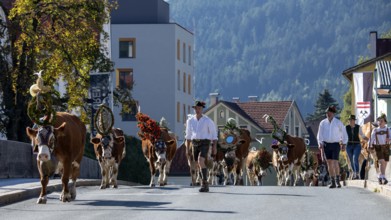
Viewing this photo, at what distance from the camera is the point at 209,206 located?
20266 mm

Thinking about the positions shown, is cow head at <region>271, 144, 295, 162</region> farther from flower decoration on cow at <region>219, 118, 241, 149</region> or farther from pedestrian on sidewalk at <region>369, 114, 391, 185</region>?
pedestrian on sidewalk at <region>369, 114, 391, 185</region>

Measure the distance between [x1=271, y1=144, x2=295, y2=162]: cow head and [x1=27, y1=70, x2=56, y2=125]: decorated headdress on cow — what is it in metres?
20.7

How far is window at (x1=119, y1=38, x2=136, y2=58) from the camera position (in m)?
104

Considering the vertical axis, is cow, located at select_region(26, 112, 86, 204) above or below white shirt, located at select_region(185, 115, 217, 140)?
below

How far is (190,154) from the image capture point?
28.1m

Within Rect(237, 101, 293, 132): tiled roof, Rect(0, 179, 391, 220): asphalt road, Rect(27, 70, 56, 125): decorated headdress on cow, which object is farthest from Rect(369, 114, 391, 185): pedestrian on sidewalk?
Rect(237, 101, 293, 132): tiled roof

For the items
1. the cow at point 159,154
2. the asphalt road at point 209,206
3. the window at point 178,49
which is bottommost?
the asphalt road at point 209,206

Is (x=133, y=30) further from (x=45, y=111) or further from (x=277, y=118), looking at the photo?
(x=45, y=111)

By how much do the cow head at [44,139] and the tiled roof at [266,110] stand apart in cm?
11463

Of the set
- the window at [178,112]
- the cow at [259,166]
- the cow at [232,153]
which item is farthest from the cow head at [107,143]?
the window at [178,112]

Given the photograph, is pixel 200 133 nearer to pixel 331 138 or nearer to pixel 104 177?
pixel 331 138

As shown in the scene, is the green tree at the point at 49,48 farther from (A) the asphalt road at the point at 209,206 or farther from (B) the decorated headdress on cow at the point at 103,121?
(A) the asphalt road at the point at 209,206

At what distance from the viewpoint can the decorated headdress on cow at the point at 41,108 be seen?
827 inches

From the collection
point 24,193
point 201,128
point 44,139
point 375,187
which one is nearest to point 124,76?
point 375,187
